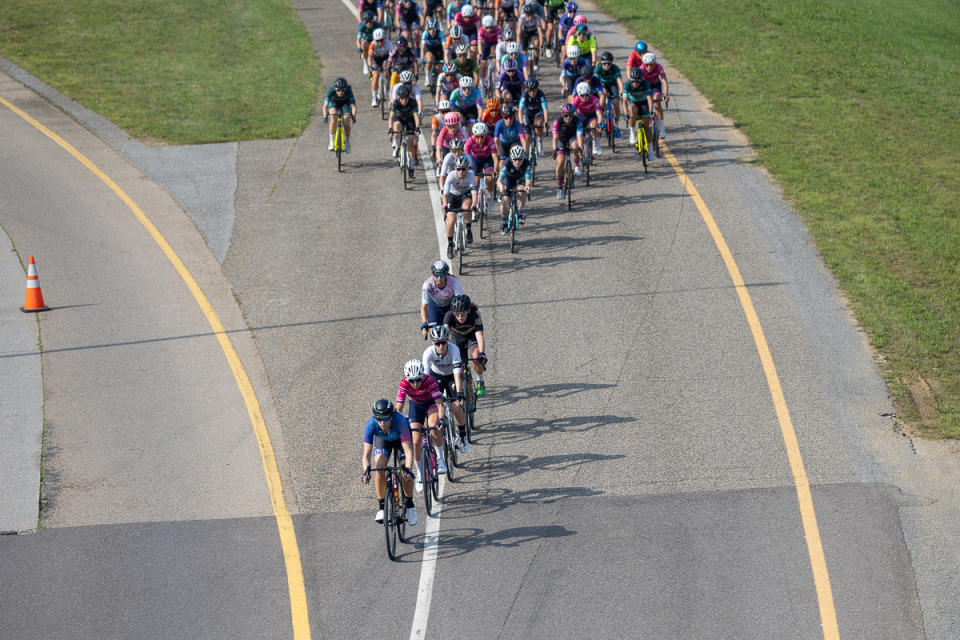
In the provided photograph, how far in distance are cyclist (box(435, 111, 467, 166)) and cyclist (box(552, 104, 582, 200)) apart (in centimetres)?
184

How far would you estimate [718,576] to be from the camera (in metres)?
12.7

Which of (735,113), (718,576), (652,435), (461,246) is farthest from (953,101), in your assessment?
(718,576)

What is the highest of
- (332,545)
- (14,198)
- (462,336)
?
(462,336)

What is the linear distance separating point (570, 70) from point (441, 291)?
1160 centimetres

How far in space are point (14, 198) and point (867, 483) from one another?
64.4 feet

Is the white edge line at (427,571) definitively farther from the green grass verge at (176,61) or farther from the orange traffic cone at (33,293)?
the green grass verge at (176,61)

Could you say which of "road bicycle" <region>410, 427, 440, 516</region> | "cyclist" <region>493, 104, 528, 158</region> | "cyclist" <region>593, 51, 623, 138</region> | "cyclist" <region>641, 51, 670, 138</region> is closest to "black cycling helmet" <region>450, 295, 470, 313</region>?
"road bicycle" <region>410, 427, 440, 516</region>

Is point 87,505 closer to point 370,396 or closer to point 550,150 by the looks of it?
point 370,396

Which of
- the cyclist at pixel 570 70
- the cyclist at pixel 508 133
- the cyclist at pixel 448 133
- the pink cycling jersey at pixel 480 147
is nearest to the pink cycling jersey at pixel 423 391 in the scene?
the pink cycling jersey at pixel 480 147

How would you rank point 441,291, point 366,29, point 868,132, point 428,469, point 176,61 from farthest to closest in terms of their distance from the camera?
point 176,61 < point 366,29 < point 868,132 < point 441,291 < point 428,469

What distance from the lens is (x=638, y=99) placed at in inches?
983

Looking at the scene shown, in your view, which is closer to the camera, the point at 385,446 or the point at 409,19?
the point at 385,446

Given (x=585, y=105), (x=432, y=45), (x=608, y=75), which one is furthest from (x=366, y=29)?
(x=585, y=105)

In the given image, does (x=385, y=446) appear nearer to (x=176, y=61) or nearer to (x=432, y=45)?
(x=432, y=45)
